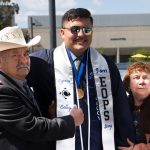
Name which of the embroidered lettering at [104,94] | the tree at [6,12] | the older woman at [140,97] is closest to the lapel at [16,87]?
the embroidered lettering at [104,94]

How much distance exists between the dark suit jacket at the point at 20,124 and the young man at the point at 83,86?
612 mm

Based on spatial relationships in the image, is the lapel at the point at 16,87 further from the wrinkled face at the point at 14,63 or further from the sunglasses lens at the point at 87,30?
the sunglasses lens at the point at 87,30

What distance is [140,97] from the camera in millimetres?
3256

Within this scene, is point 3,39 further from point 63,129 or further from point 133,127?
point 133,127

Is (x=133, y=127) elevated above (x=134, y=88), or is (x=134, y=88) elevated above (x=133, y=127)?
(x=134, y=88)

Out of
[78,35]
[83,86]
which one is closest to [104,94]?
[83,86]

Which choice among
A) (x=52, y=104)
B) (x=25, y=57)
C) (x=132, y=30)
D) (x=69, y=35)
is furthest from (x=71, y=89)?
(x=132, y=30)

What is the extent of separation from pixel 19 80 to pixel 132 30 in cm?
5495

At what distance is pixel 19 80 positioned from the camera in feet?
7.85

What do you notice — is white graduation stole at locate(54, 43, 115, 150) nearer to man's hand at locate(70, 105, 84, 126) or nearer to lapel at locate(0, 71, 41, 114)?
man's hand at locate(70, 105, 84, 126)

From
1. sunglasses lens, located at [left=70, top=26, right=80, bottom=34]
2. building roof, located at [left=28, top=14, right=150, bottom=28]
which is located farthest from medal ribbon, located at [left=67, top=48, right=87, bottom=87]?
building roof, located at [left=28, top=14, right=150, bottom=28]

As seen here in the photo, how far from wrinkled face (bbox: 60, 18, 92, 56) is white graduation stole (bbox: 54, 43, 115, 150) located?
12 cm

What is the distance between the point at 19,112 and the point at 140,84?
1317 mm

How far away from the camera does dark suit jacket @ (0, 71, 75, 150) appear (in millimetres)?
2209
